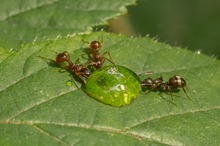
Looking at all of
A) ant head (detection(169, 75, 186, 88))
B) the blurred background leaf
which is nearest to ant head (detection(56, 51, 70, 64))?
ant head (detection(169, 75, 186, 88))

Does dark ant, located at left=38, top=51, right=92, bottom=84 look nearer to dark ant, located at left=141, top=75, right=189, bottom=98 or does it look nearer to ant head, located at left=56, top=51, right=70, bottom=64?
ant head, located at left=56, top=51, right=70, bottom=64

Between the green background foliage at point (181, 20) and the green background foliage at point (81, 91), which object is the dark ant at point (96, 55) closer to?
the green background foliage at point (81, 91)

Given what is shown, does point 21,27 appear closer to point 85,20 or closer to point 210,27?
point 85,20

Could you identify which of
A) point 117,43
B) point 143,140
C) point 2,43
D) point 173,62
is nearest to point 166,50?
point 173,62

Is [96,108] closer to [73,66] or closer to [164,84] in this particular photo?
[73,66]

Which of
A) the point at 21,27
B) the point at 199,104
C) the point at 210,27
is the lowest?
the point at 210,27

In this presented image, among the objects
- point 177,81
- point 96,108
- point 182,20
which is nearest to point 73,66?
point 96,108
